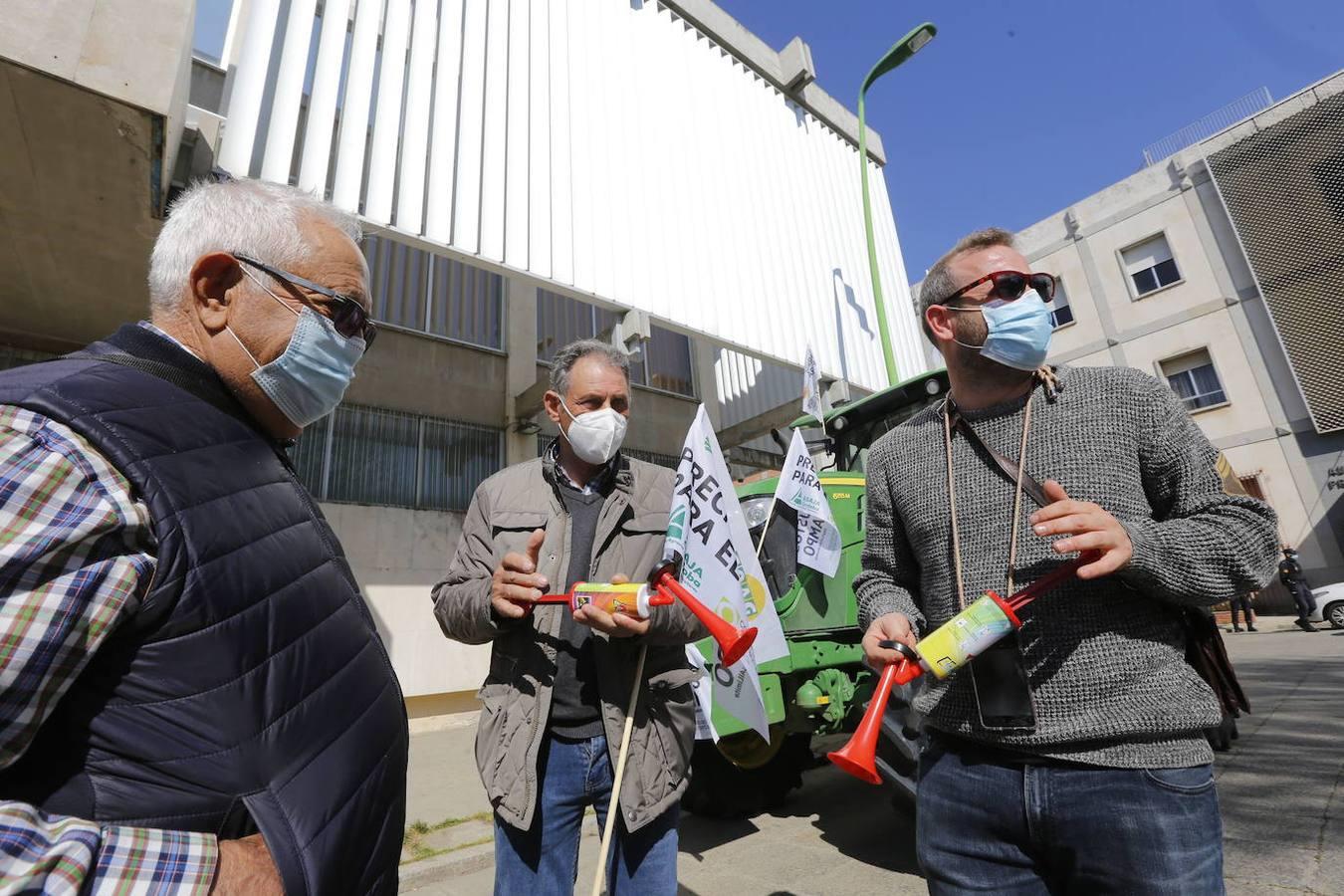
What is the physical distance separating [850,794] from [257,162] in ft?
22.2

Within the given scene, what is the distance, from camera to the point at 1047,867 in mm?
1390

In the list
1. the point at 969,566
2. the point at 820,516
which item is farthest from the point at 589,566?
the point at 820,516

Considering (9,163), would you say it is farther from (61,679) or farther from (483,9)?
(61,679)

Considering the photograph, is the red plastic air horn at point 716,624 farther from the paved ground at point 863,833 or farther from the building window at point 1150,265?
the building window at point 1150,265

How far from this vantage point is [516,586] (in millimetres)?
1779

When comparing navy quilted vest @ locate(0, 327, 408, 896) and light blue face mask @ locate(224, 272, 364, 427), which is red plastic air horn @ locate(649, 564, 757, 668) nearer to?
navy quilted vest @ locate(0, 327, 408, 896)

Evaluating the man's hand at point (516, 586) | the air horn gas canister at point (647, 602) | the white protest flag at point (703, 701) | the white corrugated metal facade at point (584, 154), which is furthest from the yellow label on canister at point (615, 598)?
the white corrugated metal facade at point (584, 154)

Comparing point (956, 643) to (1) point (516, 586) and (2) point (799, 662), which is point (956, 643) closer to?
(1) point (516, 586)

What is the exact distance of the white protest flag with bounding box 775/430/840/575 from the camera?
4.01 m

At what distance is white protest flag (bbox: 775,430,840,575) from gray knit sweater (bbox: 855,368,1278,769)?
2.26 metres

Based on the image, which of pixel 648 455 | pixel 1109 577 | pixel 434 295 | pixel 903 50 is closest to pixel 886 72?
pixel 903 50

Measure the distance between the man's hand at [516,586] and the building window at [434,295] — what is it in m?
7.49

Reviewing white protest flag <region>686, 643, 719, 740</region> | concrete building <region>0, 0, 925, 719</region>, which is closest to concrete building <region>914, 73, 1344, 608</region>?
concrete building <region>0, 0, 925, 719</region>

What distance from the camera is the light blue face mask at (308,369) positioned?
1301 mm
